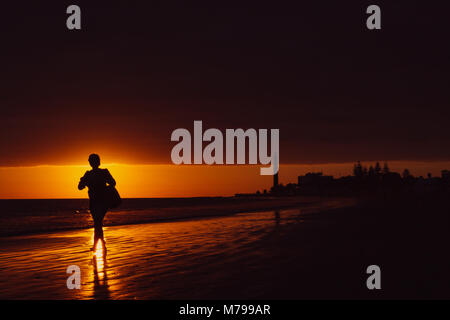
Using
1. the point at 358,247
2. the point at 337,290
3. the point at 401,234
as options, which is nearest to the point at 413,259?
the point at 358,247

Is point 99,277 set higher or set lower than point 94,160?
lower

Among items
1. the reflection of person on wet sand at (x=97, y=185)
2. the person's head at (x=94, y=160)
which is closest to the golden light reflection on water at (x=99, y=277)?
the reflection of person on wet sand at (x=97, y=185)

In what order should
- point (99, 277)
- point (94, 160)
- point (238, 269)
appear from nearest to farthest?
1. point (99, 277)
2. point (238, 269)
3. point (94, 160)

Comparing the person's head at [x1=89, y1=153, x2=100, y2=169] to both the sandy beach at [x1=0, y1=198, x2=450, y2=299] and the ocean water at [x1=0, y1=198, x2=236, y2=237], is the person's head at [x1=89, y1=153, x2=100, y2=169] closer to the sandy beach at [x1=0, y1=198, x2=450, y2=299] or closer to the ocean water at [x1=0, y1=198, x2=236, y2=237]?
the sandy beach at [x1=0, y1=198, x2=450, y2=299]

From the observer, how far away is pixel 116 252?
13.2m

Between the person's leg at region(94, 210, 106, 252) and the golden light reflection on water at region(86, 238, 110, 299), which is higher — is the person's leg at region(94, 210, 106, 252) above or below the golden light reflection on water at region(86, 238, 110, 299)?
above

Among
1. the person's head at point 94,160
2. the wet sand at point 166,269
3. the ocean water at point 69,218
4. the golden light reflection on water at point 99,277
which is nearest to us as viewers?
the golden light reflection on water at point 99,277

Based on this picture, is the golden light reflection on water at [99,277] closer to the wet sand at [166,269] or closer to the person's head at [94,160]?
the wet sand at [166,269]

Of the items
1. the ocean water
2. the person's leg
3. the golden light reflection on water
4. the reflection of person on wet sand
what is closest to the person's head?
the reflection of person on wet sand

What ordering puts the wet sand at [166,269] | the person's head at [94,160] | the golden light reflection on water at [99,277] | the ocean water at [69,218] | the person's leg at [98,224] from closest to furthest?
the golden light reflection on water at [99,277], the wet sand at [166,269], the person's head at [94,160], the person's leg at [98,224], the ocean water at [69,218]

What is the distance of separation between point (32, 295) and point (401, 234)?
12.7 meters

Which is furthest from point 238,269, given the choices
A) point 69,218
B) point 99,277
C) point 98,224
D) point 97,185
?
point 69,218

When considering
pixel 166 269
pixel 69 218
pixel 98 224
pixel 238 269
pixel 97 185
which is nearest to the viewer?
pixel 238 269

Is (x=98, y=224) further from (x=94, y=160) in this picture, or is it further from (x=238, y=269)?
(x=238, y=269)
